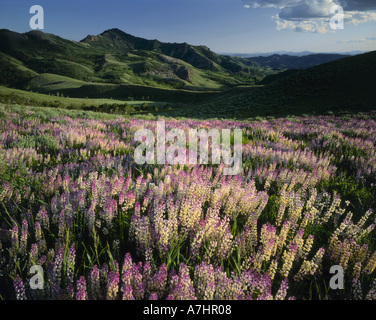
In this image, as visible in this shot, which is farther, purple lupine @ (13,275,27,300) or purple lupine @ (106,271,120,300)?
purple lupine @ (106,271,120,300)

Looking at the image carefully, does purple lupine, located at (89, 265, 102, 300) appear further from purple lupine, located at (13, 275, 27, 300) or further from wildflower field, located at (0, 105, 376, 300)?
purple lupine, located at (13, 275, 27, 300)

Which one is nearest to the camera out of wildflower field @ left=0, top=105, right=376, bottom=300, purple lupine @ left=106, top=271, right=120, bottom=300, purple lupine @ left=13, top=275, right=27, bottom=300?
purple lupine @ left=13, top=275, right=27, bottom=300

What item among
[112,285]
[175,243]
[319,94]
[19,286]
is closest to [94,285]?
[112,285]

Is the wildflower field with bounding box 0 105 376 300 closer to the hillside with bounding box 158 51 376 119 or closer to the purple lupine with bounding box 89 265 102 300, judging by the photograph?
the purple lupine with bounding box 89 265 102 300

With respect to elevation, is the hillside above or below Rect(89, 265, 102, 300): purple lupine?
above

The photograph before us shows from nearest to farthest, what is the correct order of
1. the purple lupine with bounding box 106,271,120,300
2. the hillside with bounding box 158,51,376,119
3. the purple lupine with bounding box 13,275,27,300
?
the purple lupine with bounding box 13,275,27,300
the purple lupine with bounding box 106,271,120,300
the hillside with bounding box 158,51,376,119

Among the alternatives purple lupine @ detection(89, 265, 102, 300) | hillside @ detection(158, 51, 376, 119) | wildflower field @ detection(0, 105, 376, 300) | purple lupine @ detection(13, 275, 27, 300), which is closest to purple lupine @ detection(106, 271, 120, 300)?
wildflower field @ detection(0, 105, 376, 300)

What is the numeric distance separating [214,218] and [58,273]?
4.81ft

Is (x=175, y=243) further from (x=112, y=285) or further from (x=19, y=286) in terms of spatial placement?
(x=19, y=286)

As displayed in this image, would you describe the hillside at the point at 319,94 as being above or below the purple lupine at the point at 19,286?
above

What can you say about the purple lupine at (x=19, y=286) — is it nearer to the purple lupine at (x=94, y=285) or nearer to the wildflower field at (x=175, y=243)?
the wildflower field at (x=175, y=243)

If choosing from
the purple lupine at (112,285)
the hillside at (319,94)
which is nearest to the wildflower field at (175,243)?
the purple lupine at (112,285)
